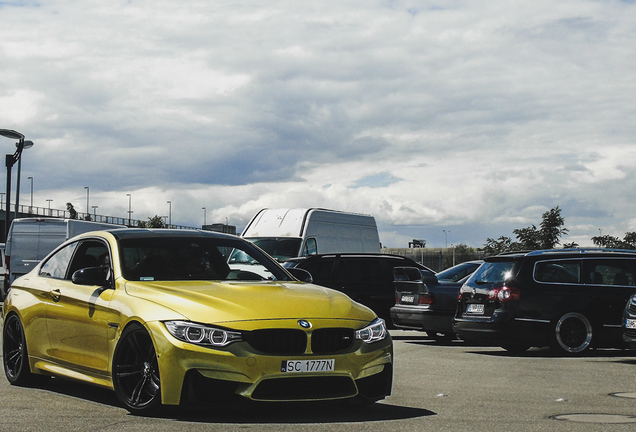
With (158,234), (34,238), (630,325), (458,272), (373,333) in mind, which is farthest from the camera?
(34,238)

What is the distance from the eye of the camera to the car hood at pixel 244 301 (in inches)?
266

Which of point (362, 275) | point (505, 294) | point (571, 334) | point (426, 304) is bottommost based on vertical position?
point (571, 334)

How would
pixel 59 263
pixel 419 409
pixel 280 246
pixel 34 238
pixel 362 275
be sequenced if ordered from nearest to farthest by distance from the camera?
pixel 419 409
pixel 59 263
pixel 362 275
pixel 280 246
pixel 34 238

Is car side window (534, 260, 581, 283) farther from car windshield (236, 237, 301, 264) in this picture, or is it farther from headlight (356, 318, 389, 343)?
car windshield (236, 237, 301, 264)

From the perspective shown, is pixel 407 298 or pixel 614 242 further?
pixel 614 242

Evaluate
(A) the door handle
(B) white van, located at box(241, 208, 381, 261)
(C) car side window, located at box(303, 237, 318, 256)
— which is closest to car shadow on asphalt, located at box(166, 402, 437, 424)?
(A) the door handle

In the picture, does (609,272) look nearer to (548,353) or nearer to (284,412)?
(548,353)

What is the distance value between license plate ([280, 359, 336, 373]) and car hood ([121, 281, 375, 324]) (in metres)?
0.32

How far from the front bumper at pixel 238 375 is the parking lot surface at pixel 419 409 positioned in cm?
19

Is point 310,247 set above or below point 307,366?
above

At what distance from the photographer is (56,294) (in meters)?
8.48

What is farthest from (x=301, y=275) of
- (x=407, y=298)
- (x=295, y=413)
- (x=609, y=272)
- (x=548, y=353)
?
(x=407, y=298)

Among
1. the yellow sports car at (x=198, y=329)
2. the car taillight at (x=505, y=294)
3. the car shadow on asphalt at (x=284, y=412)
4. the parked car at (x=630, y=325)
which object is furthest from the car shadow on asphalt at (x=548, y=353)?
the car shadow on asphalt at (x=284, y=412)

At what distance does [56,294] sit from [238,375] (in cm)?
264
